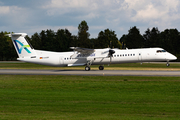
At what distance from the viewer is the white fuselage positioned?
36562 millimetres

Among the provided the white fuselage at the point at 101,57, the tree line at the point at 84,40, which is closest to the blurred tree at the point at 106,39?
the tree line at the point at 84,40

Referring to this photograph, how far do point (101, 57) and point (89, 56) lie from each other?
85.4 inches

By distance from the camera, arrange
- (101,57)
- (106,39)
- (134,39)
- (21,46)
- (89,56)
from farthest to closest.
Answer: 1. (134,39)
2. (106,39)
3. (21,46)
4. (89,56)
5. (101,57)

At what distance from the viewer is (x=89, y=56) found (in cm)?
3747

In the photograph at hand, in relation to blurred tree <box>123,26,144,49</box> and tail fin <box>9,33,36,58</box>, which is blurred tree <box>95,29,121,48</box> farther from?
tail fin <box>9,33,36,58</box>

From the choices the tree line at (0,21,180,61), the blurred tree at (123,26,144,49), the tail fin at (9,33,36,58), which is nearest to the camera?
the tail fin at (9,33,36,58)

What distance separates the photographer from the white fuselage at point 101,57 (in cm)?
3656

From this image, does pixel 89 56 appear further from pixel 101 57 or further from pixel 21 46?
pixel 21 46

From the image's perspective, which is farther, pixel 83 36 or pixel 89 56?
pixel 83 36

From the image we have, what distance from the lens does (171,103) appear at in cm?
1249

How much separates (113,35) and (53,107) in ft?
335

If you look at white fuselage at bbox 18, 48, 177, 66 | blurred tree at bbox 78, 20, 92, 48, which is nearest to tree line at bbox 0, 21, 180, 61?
blurred tree at bbox 78, 20, 92, 48

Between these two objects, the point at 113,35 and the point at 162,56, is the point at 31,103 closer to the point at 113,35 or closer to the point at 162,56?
the point at 162,56

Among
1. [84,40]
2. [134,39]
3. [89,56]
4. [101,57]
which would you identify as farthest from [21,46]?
[134,39]
